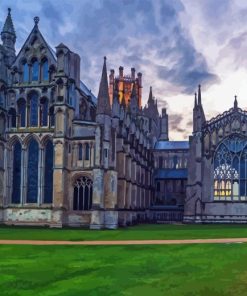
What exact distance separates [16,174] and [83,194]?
390 inches

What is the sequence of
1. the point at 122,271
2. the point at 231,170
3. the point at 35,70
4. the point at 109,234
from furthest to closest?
1. the point at 231,170
2. the point at 35,70
3. the point at 109,234
4. the point at 122,271

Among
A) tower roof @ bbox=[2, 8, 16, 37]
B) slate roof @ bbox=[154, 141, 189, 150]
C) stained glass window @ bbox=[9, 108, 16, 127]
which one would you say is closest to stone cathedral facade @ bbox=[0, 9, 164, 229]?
stained glass window @ bbox=[9, 108, 16, 127]

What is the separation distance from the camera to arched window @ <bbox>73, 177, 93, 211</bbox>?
184 ft

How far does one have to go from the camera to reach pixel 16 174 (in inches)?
2347

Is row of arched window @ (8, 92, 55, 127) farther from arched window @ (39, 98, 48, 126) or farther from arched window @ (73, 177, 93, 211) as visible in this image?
arched window @ (73, 177, 93, 211)

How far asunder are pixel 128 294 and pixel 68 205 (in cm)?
4333

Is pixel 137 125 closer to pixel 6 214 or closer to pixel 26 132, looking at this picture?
pixel 26 132

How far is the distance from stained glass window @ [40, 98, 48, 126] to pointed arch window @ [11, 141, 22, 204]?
435 cm

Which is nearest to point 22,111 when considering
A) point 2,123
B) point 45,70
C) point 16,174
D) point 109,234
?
point 2,123

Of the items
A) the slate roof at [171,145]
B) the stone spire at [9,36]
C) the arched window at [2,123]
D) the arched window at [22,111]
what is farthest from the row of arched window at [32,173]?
the slate roof at [171,145]

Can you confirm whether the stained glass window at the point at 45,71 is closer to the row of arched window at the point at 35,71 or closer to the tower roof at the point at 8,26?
the row of arched window at the point at 35,71

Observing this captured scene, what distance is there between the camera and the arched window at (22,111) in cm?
6021

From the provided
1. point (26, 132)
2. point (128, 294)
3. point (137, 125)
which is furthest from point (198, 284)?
point (137, 125)

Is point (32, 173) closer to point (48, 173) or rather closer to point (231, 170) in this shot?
point (48, 173)
